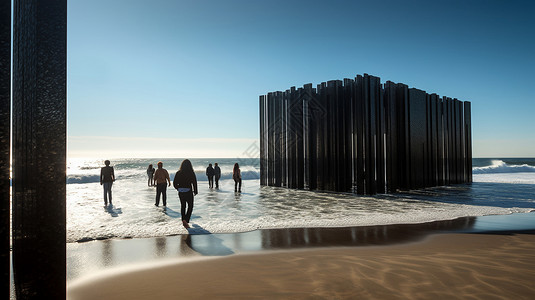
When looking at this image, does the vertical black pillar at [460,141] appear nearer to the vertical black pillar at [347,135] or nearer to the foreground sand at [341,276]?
the vertical black pillar at [347,135]

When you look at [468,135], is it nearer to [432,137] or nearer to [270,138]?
[432,137]

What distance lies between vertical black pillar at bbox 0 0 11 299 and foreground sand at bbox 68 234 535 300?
196 cm

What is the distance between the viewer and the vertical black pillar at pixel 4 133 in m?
1.89

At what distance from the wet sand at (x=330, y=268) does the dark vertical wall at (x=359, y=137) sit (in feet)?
27.2

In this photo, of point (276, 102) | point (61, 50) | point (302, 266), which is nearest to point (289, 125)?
point (276, 102)

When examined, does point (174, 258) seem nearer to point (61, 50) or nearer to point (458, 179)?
point (61, 50)

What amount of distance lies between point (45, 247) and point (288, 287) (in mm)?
2678

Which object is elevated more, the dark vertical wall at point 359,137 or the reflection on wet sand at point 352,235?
the dark vertical wall at point 359,137

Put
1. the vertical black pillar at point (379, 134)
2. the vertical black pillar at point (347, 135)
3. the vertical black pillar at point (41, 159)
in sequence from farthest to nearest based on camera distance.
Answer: the vertical black pillar at point (347, 135), the vertical black pillar at point (379, 134), the vertical black pillar at point (41, 159)

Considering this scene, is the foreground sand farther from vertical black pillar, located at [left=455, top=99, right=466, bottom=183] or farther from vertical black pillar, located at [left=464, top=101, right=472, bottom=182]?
vertical black pillar, located at [left=464, top=101, right=472, bottom=182]

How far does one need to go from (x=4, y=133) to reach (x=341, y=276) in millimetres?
3982

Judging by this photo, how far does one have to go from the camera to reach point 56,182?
7.34ft

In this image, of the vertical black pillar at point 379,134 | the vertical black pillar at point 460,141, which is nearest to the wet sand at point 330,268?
the vertical black pillar at point 379,134

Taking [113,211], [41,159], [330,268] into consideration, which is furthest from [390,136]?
[41,159]
